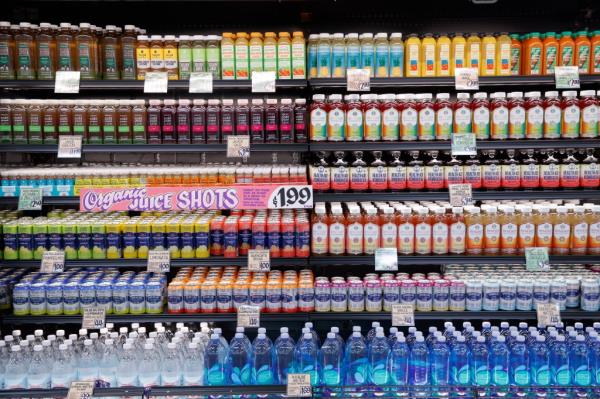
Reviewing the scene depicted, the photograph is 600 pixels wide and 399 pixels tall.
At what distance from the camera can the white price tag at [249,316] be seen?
3385 mm

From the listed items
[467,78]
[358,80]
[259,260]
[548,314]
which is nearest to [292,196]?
[259,260]

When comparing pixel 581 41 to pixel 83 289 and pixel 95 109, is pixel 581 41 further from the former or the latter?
pixel 83 289

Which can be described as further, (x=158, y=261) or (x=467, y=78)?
(x=158, y=261)

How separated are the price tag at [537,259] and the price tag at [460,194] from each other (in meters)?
0.51

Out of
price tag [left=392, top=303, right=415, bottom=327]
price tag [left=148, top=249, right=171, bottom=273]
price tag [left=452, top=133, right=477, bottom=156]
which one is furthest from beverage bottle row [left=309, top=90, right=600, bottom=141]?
price tag [left=148, top=249, right=171, bottom=273]

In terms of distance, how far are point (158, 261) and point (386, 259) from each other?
57.0 inches

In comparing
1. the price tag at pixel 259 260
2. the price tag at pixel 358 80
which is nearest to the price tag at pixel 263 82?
the price tag at pixel 358 80

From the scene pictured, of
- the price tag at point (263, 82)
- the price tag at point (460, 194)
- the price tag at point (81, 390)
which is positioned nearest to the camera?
the price tag at point (81, 390)

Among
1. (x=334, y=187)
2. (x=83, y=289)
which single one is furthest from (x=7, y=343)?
(x=334, y=187)

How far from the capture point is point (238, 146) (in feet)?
11.3

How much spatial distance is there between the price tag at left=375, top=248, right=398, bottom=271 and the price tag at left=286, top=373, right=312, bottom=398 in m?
0.88

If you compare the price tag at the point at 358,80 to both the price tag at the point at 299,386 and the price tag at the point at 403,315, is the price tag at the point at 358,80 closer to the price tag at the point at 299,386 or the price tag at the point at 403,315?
the price tag at the point at 403,315

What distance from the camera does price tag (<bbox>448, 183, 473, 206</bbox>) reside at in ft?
11.3

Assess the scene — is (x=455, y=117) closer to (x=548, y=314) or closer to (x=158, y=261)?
(x=548, y=314)
